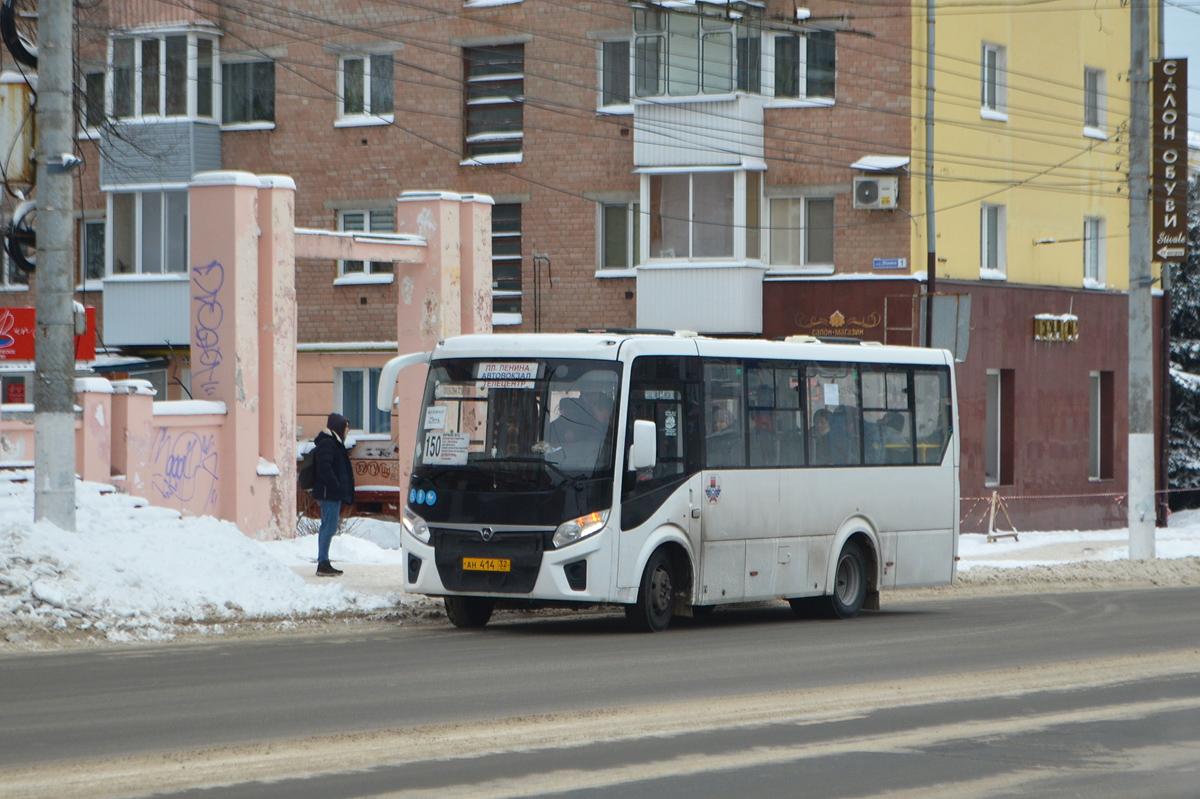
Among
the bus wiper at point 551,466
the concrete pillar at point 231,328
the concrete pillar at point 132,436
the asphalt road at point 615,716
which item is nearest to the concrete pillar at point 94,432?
the concrete pillar at point 132,436

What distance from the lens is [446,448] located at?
Result: 15602 millimetres

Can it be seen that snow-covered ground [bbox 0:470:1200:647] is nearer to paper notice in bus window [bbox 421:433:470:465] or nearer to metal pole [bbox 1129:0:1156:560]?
paper notice in bus window [bbox 421:433:470:465]

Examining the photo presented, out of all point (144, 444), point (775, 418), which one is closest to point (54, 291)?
point (144, 444)

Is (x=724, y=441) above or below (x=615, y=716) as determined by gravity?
above

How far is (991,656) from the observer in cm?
1377

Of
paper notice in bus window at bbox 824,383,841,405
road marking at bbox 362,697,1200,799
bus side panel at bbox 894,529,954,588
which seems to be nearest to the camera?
road marking at bbox 362,697,1200,799

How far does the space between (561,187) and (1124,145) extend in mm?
12936

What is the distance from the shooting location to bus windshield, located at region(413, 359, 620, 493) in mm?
15195

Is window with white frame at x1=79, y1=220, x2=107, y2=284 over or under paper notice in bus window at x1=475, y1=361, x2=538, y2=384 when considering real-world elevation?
over

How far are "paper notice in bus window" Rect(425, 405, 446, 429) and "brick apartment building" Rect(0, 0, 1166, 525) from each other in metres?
18.1

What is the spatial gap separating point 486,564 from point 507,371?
171 cm

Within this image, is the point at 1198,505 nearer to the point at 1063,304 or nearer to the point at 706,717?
the point at 1063,304

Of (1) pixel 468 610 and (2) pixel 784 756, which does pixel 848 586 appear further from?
(2) pixel 784 756

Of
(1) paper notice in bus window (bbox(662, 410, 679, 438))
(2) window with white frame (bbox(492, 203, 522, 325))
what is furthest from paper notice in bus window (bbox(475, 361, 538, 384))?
(2) window with white frame (bbox(492, 203, 522, 325))
